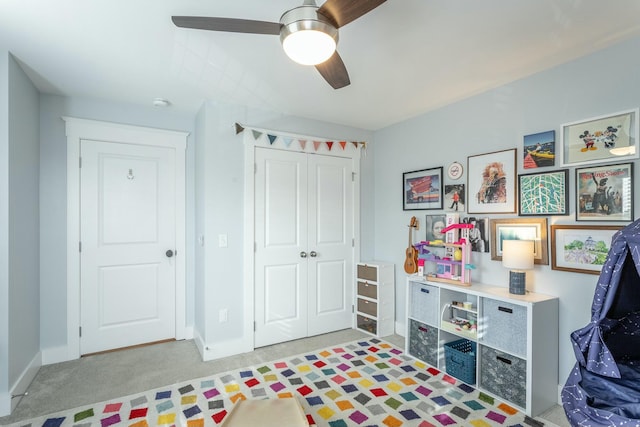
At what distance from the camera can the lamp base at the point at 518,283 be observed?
235cm

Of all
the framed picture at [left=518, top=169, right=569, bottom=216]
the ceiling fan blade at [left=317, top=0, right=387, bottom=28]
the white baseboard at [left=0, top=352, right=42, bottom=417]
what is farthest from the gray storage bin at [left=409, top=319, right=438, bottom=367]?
the white baseboard at [left=0, top=352, right=42, bottom=417]

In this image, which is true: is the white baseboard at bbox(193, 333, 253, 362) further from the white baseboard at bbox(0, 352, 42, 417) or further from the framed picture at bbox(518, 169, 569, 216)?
the framed picture at bbox(518, 169, 569, 216)

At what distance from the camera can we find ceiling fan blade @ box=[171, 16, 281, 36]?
144 cm

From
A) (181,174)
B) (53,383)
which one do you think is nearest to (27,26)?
(181,174)

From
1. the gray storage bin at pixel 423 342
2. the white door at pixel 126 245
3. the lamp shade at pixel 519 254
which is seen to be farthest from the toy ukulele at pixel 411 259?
the white door at pixel 126 245

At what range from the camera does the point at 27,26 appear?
75.1 inches

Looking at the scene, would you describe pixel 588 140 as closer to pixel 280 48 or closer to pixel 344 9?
pixel 344 9

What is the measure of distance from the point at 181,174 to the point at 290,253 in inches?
56.2

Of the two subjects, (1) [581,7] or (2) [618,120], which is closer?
(1) [581,7]

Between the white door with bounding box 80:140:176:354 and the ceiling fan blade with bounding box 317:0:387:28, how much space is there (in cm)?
260

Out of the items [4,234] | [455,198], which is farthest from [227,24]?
[455,198]

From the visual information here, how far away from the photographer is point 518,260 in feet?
7.62

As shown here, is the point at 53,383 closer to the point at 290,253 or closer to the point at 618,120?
the point at 290,253

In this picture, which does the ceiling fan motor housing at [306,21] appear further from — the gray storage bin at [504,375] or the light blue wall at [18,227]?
the gray storage bin at [504,375]
